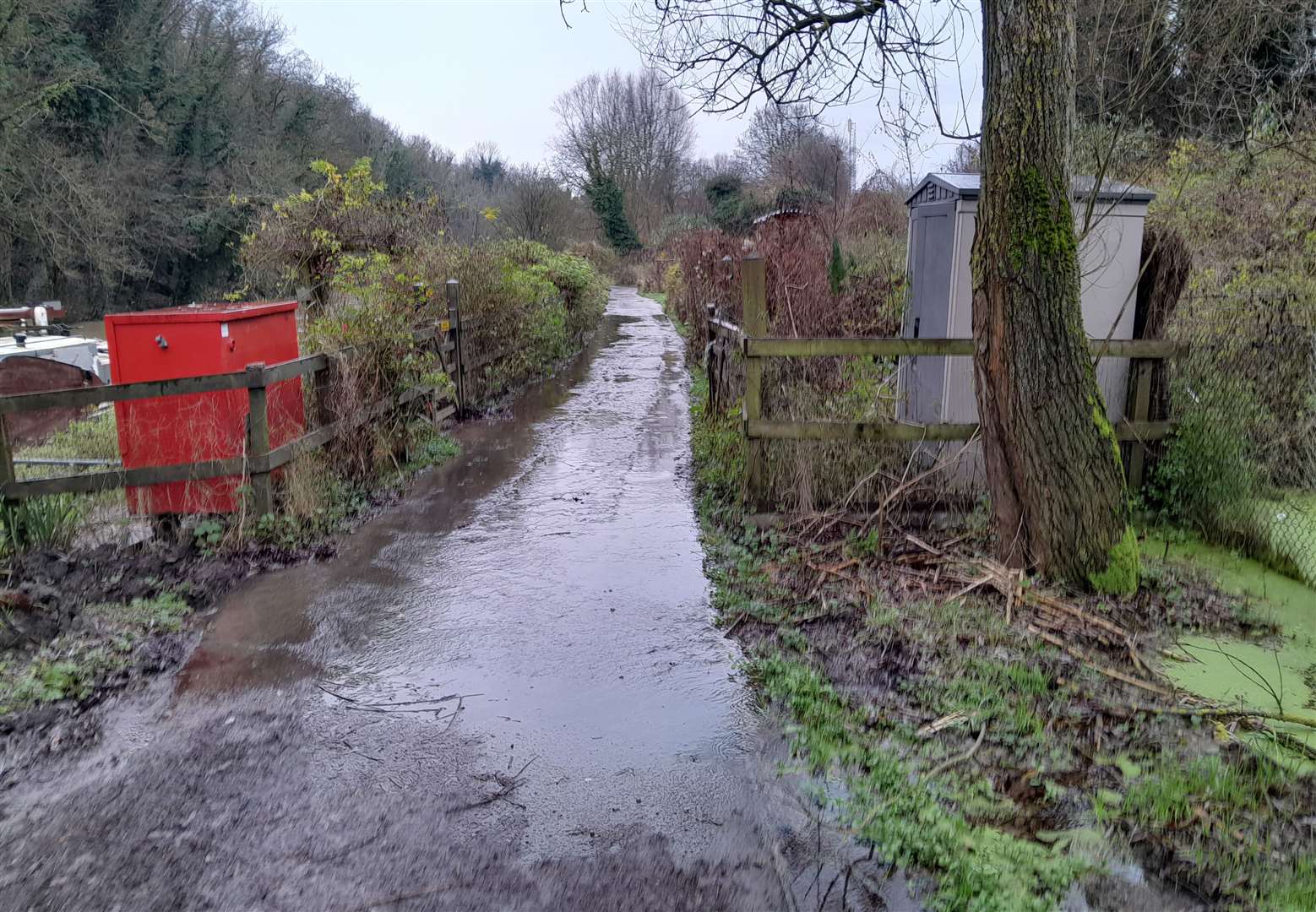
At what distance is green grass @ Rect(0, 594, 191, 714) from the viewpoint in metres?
4.02

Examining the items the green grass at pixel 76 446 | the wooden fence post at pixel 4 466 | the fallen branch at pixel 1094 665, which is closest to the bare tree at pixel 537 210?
the green grass at pixel 76 446

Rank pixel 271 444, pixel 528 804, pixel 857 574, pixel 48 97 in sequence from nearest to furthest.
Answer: pixel 528 804 < pixel 857 574 < pixel 271 444 < pixel 48 97

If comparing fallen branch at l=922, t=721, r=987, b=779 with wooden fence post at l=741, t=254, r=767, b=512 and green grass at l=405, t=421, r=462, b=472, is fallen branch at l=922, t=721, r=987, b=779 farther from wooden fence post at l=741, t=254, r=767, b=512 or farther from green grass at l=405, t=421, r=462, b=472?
green grass at l=405, t=421, r=462, b=472

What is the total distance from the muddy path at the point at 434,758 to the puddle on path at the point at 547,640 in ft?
0.05

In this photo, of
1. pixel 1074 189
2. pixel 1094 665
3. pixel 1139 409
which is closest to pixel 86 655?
pixel 1094 665

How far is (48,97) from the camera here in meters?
26.0

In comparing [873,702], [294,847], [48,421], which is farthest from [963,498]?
[48,421]

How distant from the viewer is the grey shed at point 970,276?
261 inches

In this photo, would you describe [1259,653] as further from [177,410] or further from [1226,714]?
[177,410]

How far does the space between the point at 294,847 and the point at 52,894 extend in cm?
70

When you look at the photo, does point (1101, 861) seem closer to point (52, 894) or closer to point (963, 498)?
point (52, 894)

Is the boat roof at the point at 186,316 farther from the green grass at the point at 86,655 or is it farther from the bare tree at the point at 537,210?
the bare tree at the point at 537,210

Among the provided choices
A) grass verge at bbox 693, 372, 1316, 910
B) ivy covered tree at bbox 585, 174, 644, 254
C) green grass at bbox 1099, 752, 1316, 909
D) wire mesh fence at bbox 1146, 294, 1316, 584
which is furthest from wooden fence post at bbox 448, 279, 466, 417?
ivy covered tree at bbox 585, 174, 644, 254

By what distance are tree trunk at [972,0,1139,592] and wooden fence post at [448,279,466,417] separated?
742cm
